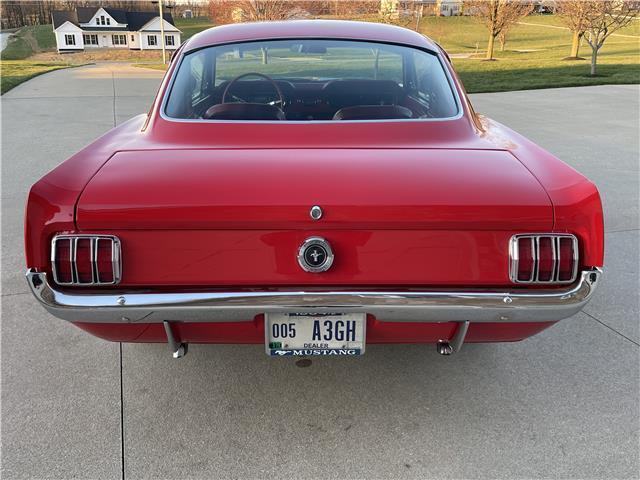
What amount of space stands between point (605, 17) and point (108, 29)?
213ft

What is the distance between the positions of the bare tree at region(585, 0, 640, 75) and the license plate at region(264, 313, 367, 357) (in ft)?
60.2

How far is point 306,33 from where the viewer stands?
3.29 m

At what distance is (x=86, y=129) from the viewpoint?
9.31 m

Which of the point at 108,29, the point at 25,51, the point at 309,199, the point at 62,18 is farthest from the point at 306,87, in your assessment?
the point at 108,29

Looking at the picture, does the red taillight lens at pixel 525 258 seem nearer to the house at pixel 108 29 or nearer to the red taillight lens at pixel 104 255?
the red taillight lens at pixel 104 255

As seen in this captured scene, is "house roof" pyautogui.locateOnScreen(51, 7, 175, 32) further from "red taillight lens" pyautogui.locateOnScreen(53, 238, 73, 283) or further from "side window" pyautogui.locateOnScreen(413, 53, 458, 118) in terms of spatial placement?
"red taillight lens" pyautogui.locateOnScreen(53, 238, 73, 283)

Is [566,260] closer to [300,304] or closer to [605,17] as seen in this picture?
[300,304]

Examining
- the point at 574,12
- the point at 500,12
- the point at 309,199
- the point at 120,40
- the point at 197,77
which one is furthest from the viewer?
the point at 120,40

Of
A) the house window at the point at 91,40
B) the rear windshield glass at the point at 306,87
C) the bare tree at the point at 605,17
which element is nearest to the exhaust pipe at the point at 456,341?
the rear windshield glass at the point at 306,87

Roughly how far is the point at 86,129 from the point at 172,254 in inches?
320

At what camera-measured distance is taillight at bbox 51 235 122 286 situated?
2039 millimetres

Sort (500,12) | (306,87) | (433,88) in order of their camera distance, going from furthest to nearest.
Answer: (500,12), (306,87), (433,88)

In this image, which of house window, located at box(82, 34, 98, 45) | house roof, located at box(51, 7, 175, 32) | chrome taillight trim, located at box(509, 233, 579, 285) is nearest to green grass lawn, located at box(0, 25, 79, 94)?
house window, located at box(82, 34, 98, 45)

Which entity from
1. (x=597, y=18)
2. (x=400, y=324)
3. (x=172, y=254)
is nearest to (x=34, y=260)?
(x=172, y=254)
